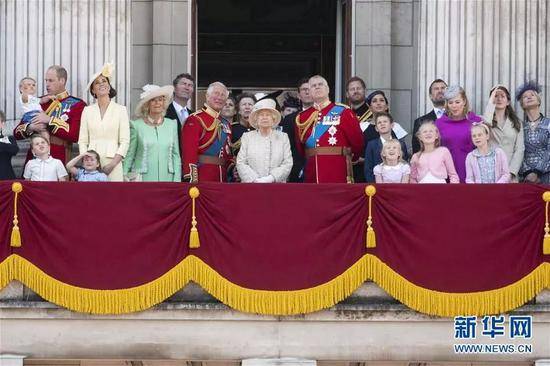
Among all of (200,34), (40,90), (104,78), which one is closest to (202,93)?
(200,34)

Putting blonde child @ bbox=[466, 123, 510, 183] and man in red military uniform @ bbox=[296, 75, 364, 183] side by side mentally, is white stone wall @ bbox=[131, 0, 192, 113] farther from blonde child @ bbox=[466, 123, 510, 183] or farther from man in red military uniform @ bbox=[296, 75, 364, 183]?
blonde child @ bbox=[466, 123, 510, 183]

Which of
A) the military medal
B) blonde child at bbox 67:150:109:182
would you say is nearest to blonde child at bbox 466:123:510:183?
the military medal

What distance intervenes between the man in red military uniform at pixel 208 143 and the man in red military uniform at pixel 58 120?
54.1 inches

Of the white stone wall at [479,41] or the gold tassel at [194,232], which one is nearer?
the gold tassel at [194,232]

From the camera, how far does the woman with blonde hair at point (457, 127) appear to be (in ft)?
58.4

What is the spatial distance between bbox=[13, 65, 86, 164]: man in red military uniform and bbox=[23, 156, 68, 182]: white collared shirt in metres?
0.56

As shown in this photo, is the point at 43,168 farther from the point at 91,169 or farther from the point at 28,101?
the point at 28,101

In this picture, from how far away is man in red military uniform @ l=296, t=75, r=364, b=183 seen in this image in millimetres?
17797

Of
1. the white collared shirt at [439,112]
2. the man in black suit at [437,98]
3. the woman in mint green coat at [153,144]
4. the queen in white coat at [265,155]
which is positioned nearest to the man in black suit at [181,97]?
the woman in mint green coat at [153,144]

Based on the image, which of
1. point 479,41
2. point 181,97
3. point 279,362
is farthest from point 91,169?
point 479,41

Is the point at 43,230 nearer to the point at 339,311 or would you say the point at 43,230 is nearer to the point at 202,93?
the point at 339,311

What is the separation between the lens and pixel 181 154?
58.5ft

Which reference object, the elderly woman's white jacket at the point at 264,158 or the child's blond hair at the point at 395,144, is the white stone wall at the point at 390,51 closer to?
the child's blond hair at the point at 395,144

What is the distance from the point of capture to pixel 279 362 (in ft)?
54.2
